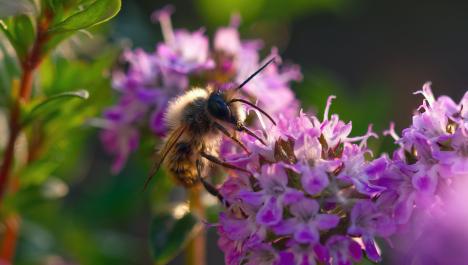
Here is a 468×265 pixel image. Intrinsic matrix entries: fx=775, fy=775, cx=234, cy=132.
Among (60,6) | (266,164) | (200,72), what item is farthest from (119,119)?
(266,164)

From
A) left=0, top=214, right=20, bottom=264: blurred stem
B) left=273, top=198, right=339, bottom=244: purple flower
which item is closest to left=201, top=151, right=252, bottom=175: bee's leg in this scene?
left=273, top=198, right=339, bottom=244: purple flower

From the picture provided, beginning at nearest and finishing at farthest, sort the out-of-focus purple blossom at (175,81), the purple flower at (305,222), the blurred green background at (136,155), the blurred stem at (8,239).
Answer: the purple flower at (305,222)
the out-of-focus purple blossom at (175,81)
the blurred stem at (8,239)
the blurred green background at (136,155)

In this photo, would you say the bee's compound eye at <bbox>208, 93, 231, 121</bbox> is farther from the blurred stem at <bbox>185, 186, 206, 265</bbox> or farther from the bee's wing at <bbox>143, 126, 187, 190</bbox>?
the blurred stem at <bbox>185, 186, 206, 265</bbox>

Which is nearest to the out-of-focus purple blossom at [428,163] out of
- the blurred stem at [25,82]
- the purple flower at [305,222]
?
the purple flower at [305,222]

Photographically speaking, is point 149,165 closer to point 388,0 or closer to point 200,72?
point 200,72

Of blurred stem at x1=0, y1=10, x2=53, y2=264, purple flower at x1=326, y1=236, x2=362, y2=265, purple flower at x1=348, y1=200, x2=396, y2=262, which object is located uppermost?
blurred stem at x1=0, y1=10, x2=53, y2=264

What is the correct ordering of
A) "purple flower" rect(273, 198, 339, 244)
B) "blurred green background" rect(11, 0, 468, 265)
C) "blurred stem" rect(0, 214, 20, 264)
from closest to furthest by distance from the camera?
1. "purple flower" rect(273, 198, 339, 244)
2. "blurred stem" rect(0, 214, 20, 264)
3. "blurred green background" rect(11, 0, 468, 265)

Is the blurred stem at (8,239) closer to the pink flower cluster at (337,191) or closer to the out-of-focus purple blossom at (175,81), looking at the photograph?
the out-of-focus purple blossom at (175,81)
